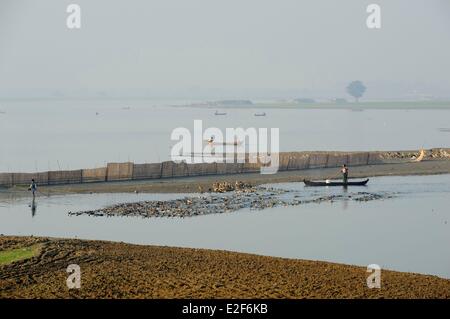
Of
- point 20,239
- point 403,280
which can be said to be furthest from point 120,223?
point 403,280

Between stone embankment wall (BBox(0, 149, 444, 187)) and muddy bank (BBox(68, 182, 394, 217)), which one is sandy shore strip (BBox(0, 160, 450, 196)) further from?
muddy bank (BBox(68, 182, 394, 217))

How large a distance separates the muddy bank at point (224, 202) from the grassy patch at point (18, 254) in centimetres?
1136

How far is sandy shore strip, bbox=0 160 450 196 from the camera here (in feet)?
158

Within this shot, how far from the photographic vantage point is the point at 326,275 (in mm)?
24719

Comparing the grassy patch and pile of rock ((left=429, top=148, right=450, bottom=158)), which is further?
pile of rock ((left=429, top=148, right=450, bottom=158))

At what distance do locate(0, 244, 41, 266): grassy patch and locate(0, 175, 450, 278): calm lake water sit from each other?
562 centimetres

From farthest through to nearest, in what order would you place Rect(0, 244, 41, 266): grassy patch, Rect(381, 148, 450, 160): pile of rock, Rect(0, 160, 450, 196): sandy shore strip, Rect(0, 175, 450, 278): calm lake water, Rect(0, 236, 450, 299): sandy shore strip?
Rect(381, 148, 450, 160): pile of rock < Rect(0, 160, 450, 196): sandy shore strip < Rect(0, 175, 450, 278): calm lake water < Rect(0, 244, 41, 266): grassy patch < Rect(0, 236, 450, 299): sandy shore strip

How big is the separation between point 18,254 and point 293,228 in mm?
13660

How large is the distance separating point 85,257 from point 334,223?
48.4ft

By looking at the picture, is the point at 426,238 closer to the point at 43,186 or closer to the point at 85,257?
the point at 85,257

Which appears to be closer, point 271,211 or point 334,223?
point 334,223

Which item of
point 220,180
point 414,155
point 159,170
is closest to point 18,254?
point 220,180

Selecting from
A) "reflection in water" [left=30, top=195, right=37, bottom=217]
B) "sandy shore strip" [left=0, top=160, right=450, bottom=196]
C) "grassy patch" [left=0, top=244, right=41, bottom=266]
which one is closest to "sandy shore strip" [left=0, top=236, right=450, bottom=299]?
"grassy patch" [left=0, top=244, right=41, bottom=266]

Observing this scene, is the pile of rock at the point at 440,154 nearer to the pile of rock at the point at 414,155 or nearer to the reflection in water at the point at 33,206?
the pile of rock at the point at 414,155
